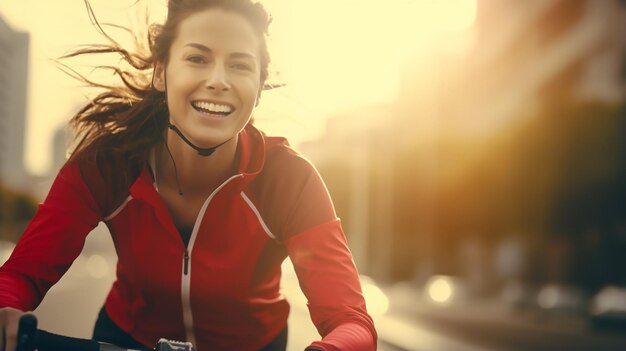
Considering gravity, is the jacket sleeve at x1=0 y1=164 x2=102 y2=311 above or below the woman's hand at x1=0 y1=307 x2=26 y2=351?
above

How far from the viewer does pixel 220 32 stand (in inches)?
102

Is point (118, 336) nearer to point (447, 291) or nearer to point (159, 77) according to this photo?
point (159, 77)

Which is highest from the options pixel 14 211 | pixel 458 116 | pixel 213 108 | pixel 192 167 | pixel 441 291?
pixel 458 116

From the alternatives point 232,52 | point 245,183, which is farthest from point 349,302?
point 232,52

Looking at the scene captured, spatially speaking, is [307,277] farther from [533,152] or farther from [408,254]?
[408,254]

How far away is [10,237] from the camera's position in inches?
3354

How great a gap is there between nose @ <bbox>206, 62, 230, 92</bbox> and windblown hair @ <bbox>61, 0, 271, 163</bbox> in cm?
19

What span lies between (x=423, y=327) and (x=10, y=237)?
71.6 metres

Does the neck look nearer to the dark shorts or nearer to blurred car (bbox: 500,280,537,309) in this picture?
the dark shorts

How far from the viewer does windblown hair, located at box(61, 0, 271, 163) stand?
275cm

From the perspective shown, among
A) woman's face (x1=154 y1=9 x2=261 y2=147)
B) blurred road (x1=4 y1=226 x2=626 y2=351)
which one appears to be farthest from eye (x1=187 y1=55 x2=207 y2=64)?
blurred road (x1=4 y1=226 x2=626 y2=351)

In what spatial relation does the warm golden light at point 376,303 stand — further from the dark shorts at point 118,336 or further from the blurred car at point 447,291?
the dark shorts at point 118,336

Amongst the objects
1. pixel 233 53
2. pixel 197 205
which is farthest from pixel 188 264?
pixel 233 53

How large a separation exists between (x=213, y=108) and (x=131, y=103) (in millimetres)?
442
